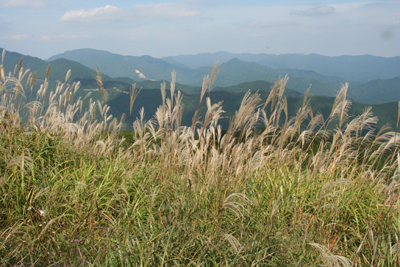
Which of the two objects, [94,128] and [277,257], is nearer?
[277,257]

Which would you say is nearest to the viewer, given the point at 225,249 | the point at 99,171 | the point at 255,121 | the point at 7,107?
the point at 225,249

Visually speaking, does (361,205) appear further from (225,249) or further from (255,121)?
(225,249)

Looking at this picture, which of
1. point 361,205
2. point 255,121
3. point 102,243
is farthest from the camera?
point 255,121

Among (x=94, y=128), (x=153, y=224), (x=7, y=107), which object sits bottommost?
(x=153, y=224)

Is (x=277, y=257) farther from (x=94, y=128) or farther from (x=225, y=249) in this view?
(x=94, y=128)

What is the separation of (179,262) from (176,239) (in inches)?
7.4

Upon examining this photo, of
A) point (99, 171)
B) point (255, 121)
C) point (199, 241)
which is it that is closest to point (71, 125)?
point (99, 171)

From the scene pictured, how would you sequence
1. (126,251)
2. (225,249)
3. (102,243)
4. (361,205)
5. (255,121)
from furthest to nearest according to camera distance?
Result: (255,121) → (361,205) → (102,243) → (225,249) → (126,251)

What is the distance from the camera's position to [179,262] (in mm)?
1920

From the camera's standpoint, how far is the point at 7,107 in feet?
13.5

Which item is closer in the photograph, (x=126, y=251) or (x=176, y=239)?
(x=126, y=251)

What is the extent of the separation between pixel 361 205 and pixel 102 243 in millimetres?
2756

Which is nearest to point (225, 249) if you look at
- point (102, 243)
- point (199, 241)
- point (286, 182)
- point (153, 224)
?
point (199, 241)

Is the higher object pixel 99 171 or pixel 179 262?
pixel 99 171
